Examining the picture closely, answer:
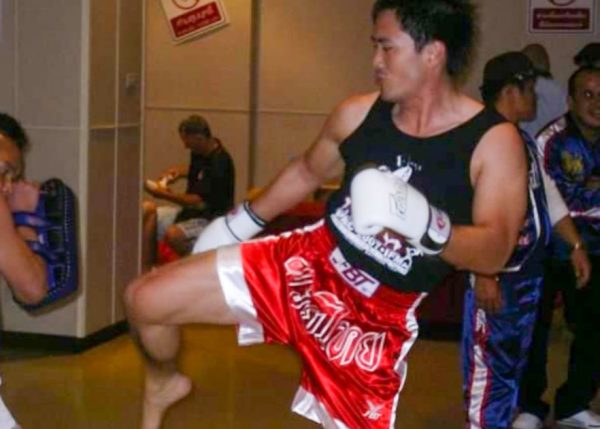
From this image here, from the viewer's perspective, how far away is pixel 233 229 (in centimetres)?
379

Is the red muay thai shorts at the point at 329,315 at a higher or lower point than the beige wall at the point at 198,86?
lower

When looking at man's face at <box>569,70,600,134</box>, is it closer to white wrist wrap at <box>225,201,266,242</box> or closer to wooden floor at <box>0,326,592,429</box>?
wooden floor at <box>0,326,592,429</box>

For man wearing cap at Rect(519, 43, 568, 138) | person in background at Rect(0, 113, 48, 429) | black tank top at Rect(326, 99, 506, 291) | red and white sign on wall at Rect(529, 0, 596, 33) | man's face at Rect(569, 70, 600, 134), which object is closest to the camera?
person in background at Rect(0, 113, 48, 429)

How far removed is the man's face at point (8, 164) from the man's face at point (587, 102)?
263 centimetres

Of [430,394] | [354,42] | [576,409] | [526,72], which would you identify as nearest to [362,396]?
[526,72]

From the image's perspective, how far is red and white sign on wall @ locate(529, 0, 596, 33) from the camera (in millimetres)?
8977

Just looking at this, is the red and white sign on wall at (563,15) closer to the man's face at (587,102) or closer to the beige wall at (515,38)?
the beige wall at (515,38)

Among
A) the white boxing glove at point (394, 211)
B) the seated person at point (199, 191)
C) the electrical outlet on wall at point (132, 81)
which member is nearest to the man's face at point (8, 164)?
the white boxing glove at point (394, 211)

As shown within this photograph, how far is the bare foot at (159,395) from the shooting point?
3.62 meters

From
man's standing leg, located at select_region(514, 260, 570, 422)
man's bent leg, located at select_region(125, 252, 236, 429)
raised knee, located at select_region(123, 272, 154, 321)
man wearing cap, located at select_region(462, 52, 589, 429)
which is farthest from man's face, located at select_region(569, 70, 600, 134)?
raised knee, located at select_region(123, 272, 154, 321)

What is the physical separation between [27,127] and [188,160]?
3.47 m

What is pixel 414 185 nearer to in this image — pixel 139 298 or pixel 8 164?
pixel 139 298

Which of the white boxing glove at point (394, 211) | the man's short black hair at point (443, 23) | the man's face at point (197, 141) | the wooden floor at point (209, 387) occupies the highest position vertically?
the man's short black hair at point (443, 23)

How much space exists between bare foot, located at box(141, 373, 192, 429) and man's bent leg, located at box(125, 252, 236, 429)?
0.06 m
